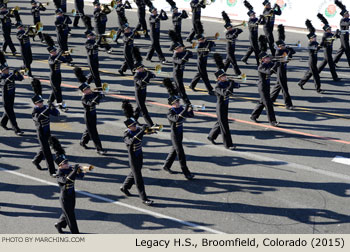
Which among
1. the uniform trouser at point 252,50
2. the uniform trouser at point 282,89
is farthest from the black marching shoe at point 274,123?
the uniform trouser at point 252,50

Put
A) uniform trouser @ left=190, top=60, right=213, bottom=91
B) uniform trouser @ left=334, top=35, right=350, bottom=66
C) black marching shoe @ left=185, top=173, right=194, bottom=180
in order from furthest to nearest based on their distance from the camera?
uniform trouser @ left=334, top=35, right=350, bottom=66, uniform trouser @ left=190, top=60, right=213, bottom=91, black marching shoe @ left=185, top=173, right=194, bottom=180

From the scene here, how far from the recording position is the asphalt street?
1118cm

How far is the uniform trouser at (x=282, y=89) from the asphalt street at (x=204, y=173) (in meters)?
0.30

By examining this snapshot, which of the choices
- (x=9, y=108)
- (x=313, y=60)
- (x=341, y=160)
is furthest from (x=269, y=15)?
(x=9, y=108)

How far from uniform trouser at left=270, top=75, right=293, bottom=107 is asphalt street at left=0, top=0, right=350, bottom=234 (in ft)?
0.97

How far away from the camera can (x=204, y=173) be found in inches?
512

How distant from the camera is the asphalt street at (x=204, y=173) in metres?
11.2

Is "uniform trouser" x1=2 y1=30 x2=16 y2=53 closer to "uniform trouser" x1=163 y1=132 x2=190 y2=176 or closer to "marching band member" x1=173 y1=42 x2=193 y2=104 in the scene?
"marching band member" x1=173 y1=42 x2=193 y2=104

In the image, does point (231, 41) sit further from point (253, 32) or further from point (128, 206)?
point (128, 206)

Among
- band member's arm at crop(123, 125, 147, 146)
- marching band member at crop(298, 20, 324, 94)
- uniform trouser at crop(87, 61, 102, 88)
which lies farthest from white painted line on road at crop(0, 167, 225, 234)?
marching band member at crop(298, 20, 324, 94)

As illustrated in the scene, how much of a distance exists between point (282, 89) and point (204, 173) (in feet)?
15.4

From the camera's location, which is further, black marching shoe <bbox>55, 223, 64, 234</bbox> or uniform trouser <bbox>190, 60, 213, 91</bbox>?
uniform trouser <bbox>190, 60, 213, 91</bbox>

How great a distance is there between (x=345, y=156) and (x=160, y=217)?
5.17 m

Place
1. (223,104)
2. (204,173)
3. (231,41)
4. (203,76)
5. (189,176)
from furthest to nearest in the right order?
(231,41) < (203,76) < (223,104) < (204,173) < (189,176)
